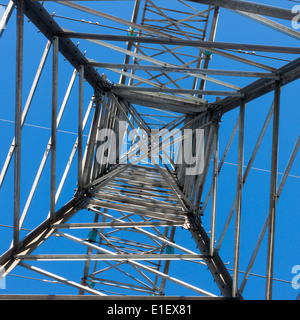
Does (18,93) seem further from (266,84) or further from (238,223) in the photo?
(266,84)

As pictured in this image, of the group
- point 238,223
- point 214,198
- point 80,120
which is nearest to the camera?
point 238,223

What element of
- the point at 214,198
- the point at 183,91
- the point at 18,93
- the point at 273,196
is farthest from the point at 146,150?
the point at 18,93

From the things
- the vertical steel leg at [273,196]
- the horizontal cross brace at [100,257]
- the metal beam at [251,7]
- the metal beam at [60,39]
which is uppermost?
the metal beam at [60,39]

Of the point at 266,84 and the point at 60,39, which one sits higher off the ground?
the point at 60,39

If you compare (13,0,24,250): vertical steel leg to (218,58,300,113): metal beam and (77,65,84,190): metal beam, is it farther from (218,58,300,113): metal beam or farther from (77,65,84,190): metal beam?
(218,58,300,113): metal beam

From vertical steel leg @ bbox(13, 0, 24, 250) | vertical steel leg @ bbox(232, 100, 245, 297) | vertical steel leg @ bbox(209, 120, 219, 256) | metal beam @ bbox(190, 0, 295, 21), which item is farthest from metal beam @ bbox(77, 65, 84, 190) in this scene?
metal beam @ bbox(190, 0, 295, 21)

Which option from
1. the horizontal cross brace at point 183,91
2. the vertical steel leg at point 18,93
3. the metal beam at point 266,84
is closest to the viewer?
the vertical steel leg at point 18,93

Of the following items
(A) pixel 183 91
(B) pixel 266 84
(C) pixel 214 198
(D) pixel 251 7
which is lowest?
(C) pixel 214 198

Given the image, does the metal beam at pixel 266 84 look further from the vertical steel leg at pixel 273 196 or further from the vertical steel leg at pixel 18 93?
the vertical steel leg at pixel 18 93

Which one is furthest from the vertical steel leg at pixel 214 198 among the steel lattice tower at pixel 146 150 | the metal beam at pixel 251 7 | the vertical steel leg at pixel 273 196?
the metal beam at pixel 251 7

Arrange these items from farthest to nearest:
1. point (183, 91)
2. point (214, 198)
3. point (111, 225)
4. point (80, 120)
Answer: point (183, 91), point (80, 120), point (214, 198), point (111, 225)
